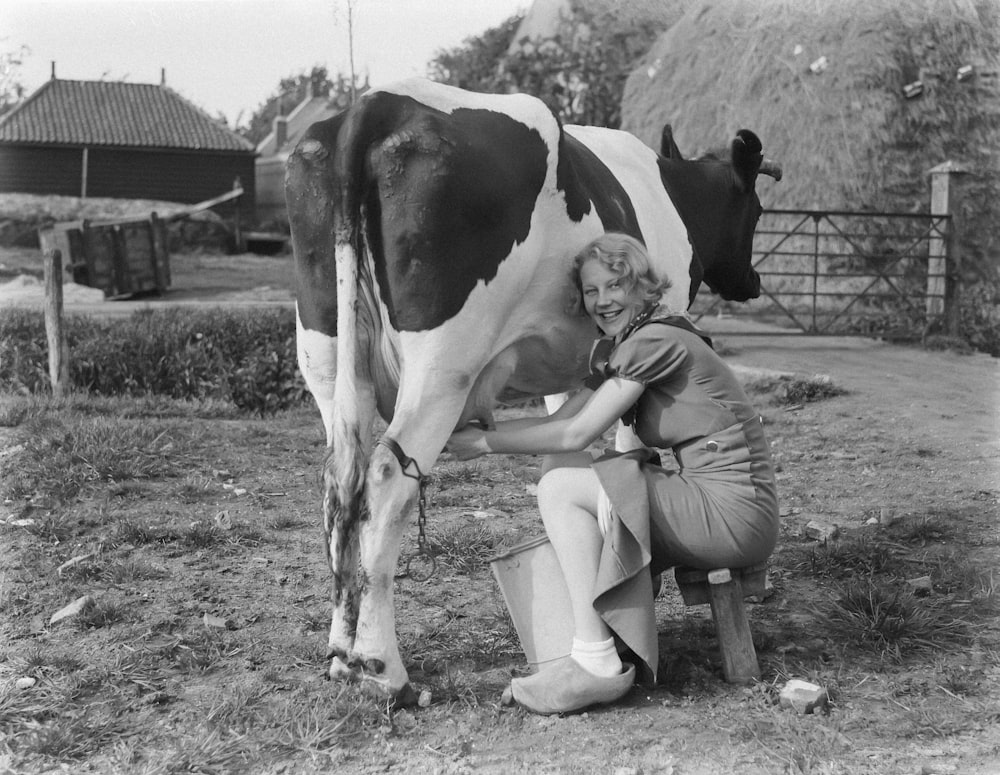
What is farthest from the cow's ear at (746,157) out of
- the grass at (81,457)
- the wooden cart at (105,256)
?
the wooden cart at (105,256)

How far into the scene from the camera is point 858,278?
13008 mm

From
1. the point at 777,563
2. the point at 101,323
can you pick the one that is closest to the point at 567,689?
the point at 777,563

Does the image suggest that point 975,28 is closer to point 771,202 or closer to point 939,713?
point 771,202

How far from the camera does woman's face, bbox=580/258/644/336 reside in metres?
3.15

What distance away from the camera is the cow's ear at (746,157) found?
4.95m

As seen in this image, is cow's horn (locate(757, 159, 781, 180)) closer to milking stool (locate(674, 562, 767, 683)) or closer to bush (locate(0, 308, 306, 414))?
milking stool (locate(674, 562, 767, 683))

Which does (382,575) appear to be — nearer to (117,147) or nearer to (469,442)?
(469,442)

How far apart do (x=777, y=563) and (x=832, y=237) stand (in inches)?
372

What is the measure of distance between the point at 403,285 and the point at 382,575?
855 mm

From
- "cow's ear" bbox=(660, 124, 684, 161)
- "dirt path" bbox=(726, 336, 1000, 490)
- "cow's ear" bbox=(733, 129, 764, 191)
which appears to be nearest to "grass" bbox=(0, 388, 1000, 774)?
"dirt path" bbox=(726, 336, 1000, 490)

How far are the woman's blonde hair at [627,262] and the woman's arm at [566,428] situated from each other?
0.33 meters

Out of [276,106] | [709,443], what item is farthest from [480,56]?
[276,106]

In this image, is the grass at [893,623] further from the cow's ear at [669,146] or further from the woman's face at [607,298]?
the cow's ear at [669,146]

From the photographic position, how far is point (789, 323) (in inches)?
504
